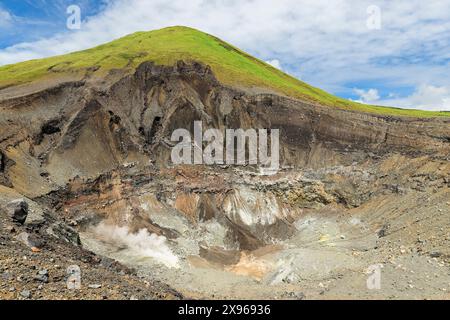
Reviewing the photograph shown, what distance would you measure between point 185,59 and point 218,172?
598 inches

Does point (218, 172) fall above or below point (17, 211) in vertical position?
above

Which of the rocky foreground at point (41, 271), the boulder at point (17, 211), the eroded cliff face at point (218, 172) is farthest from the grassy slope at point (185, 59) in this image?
the rocky foreground at point (41, 271)

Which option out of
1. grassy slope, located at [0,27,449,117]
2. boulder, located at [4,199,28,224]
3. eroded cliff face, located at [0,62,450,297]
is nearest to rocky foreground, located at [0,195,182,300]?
boulder, located at [4,199,28,224]

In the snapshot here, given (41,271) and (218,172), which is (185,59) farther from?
(41,271)

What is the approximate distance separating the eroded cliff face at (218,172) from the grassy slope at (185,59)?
2.68 m

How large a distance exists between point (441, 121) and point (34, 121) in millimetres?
37758

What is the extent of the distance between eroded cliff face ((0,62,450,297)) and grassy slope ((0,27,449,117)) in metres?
2.68

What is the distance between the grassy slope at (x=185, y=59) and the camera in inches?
1822

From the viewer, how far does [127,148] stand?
1564 inches

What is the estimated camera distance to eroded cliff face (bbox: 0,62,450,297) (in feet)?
107

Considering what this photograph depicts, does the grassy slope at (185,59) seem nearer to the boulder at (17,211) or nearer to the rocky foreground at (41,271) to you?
the boulder at (17,211)

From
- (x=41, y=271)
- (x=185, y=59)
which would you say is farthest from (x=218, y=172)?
(x=41, y=271)

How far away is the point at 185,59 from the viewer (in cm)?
4741
